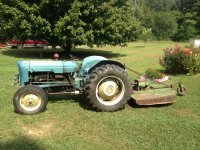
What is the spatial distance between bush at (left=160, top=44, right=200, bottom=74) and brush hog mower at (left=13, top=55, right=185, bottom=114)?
5391 mm

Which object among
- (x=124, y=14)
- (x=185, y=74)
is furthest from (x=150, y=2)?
(x=185, y=74)

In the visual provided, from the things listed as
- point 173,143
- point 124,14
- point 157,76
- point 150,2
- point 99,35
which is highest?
point 150,2

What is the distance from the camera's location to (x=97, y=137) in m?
6.27

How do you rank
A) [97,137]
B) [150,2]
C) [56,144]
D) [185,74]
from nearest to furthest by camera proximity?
[56,144] < [97,137] < [185,74] < [150,2]

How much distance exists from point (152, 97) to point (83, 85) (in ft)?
5.94

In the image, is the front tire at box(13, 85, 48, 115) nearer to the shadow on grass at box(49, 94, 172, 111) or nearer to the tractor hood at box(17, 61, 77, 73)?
the tractor hood at box(17, 61, 77, 73)

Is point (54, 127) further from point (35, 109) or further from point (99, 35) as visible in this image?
point (99, 35)

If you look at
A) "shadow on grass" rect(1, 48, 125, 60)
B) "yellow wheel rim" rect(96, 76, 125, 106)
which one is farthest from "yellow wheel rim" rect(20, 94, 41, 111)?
"shadow on grass" rect(1, 48, 125, 60)

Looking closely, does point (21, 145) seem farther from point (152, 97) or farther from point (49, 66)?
point (152, 97)

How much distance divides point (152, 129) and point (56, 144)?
2.08 meters

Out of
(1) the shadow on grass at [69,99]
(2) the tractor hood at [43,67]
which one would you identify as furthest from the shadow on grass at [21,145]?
Answer: (1) the shadow on grass at [69,99]

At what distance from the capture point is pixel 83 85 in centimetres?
819

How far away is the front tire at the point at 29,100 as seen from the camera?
291 inches

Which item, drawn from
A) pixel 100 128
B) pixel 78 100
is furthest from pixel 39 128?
pixel 78 100
